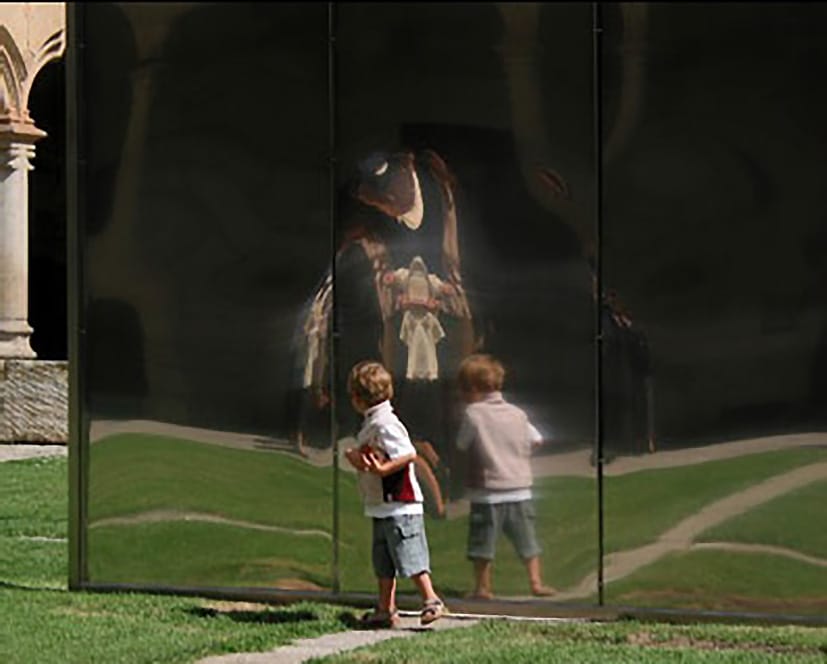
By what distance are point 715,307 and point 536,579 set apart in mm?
1563

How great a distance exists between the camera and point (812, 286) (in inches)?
340

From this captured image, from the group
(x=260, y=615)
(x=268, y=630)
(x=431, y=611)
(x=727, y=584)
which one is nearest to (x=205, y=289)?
(x=260, y=615)

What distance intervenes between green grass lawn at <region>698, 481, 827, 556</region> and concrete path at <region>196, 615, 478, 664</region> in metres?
1.38

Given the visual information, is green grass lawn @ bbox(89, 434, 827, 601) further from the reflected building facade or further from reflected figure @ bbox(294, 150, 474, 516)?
reflected figure @ bbox(294, 150, 474, 516)

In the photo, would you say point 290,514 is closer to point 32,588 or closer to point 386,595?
point 386,595

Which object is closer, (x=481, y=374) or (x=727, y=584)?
(x=727, y=584)

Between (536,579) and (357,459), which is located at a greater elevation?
(357,459)

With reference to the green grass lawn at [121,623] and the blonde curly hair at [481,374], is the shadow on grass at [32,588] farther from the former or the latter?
the blonde curly hair at [481,374]

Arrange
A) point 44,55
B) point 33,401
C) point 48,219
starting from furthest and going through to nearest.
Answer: point 48,219 → point 44,55 → point 33,401

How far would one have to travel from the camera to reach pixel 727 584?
8797 mm

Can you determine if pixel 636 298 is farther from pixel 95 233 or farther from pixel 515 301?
pixel 95 233

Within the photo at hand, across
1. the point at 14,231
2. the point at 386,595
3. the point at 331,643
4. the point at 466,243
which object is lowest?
the point at 331,643

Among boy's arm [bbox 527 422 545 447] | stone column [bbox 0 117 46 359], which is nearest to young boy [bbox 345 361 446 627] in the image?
boy's arm [bbox 527 422 545 447]

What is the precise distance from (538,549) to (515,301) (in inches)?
47.2
